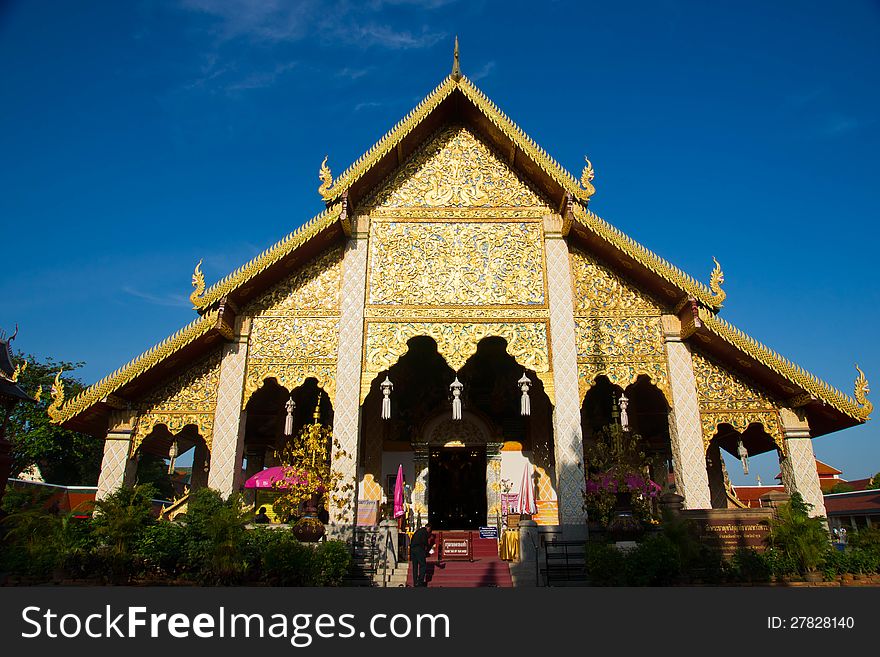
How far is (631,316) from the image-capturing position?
12.5 meters

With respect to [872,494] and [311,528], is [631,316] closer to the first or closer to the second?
[311,528]

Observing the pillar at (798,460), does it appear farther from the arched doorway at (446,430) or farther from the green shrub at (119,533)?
the green shrub at (119,533)

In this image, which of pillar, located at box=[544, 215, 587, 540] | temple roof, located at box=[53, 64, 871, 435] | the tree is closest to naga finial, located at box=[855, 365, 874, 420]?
temple roof, located at box=[53, 64, 871, 435]

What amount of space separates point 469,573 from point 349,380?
425 cm

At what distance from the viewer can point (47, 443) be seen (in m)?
28.6

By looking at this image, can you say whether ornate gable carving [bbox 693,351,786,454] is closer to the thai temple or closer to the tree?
the thai temple

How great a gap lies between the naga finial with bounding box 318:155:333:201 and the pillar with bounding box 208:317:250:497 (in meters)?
3.07

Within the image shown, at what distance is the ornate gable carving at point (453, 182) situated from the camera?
13289 mm

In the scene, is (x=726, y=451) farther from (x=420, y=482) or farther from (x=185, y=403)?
(x=185, y=403)

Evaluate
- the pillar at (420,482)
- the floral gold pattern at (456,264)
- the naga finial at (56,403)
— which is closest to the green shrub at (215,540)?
the naga finial at (56,403)
